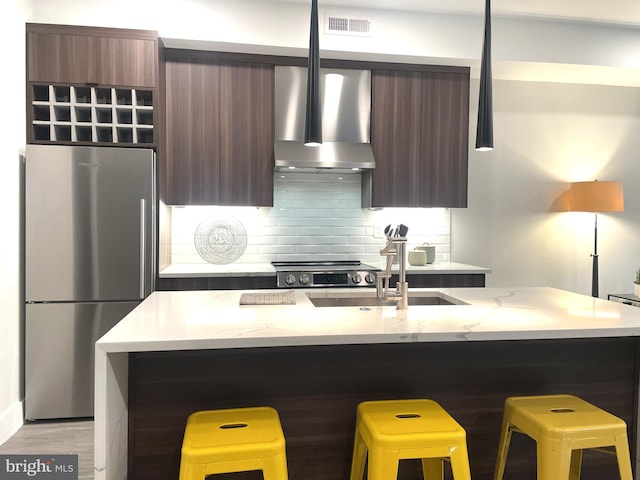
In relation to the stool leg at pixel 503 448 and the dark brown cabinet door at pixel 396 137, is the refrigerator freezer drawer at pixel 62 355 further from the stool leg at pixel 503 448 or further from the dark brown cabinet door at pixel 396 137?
the stool leg at pixel 503 448

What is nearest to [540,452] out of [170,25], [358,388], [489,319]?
[489,319]

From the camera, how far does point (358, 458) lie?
6.08 feet

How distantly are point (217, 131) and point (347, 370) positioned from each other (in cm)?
244

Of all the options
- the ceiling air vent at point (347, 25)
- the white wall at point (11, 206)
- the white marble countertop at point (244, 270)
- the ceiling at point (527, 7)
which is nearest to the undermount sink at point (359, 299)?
the white marble countertop at point (244, 270)

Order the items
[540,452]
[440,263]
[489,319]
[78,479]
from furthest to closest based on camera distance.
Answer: [440,263]
[78,479]
[489,319]
[540,452]

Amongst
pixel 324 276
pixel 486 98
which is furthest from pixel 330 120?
pixel 486 98

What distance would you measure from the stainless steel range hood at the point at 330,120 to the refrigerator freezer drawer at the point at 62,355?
1.70m

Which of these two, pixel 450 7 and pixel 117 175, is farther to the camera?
pixel 450 7

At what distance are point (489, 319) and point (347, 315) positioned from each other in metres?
0.56

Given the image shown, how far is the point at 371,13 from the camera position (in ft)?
12.5

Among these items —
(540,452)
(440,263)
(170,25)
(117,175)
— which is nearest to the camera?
(540,452)

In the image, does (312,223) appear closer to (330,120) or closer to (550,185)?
(330,120)

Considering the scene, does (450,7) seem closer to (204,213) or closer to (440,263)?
(440,263)

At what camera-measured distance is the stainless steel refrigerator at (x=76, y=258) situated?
10.4ft
